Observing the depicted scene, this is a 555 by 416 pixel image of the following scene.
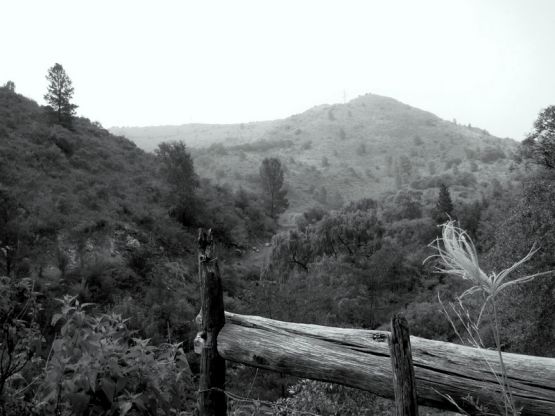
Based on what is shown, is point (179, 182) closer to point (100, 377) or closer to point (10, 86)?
point (10, 86)

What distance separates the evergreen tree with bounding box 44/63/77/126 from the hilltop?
18.7 metres

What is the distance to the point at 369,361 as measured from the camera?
6.66 feet

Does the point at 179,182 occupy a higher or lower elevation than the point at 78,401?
higher

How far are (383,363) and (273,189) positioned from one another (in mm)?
30890

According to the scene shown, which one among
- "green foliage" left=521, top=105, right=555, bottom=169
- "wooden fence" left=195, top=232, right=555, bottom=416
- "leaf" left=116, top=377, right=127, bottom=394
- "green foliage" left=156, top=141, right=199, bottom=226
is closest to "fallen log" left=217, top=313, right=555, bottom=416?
"wooden fence" left=195, top=232, right=555, bottom=416

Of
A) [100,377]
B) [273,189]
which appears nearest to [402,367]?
[100,377]

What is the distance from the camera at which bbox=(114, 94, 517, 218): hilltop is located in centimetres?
4316

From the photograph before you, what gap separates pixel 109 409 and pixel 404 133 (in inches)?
2880

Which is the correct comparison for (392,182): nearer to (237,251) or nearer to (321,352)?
(237,251)

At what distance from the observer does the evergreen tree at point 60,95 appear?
22214mm

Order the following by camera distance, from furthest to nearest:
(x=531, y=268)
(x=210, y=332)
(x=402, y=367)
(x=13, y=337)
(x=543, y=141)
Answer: (x=543, y=141) < (x=531, y=268) < (x=210, y=332) < (x=13, y=337) < (x=402, y=367)

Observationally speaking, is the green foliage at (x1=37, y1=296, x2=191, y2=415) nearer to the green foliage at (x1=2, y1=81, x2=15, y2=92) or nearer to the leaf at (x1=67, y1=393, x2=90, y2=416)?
the leaf at (x1=67, y1=393, x2=90, y2=416)

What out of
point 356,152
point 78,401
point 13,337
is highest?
point 356,152

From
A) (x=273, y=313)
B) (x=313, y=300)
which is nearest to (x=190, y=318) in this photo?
(x=273, y=313)
